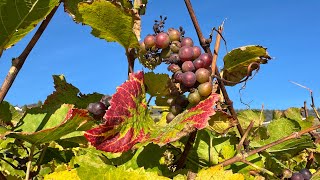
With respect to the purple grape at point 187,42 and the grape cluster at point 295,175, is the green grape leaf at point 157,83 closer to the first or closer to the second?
the purple grape at point 187,42

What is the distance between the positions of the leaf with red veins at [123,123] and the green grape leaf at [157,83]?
226mm

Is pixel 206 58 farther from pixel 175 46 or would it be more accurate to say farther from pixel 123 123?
pixel 123 123

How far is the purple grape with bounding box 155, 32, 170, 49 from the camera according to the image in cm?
164

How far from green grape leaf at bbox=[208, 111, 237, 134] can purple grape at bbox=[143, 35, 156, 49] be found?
0.32 metres

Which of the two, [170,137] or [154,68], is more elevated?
[154,68]

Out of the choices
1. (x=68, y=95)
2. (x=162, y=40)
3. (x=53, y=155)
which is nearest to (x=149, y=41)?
(x=162, y=40)

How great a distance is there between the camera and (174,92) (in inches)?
68.0

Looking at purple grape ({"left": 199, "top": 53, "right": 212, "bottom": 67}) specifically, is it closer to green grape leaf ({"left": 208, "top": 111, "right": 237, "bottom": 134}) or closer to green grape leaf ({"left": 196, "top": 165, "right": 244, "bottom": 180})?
green grape leaf ({"left": 208, "top": 111, "right": 237, "bottom": 134})

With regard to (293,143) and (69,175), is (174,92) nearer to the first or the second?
(69,175)

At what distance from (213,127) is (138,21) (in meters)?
0.47

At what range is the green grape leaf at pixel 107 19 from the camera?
5.02 ft

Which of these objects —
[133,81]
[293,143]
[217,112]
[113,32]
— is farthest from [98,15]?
[293,143]

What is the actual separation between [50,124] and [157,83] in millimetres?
470

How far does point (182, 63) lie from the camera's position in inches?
65.2
